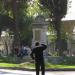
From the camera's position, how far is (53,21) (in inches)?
1645

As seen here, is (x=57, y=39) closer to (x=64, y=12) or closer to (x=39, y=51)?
(x=64, y=12)

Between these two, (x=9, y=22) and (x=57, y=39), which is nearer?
(x=57, y=39)

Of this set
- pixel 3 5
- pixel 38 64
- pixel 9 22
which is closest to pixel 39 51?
pixel 38 64

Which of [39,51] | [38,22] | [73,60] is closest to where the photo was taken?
[39,51]

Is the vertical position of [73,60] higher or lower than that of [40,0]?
lower

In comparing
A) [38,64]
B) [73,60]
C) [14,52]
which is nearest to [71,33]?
[14,52]

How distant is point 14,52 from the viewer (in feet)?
161

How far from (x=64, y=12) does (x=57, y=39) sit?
2.76 metres

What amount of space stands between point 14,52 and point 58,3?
34.5 ft

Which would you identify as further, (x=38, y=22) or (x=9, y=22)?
(x=9, y=22)

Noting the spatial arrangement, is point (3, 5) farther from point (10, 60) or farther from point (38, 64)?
point (38, 64)

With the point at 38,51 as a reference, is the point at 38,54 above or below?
below

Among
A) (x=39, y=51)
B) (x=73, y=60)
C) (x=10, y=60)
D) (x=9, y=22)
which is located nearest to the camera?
(x=39, y=51)

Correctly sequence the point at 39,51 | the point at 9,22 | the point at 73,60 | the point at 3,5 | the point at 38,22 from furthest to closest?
1. the point at 9,22
2. the point at 38,22
3. the point at 3,5
4. the point at 73,60
5. the point at 39,51
